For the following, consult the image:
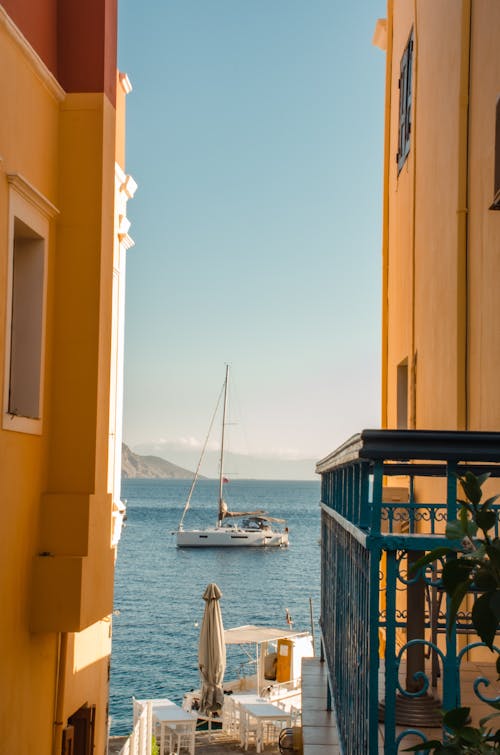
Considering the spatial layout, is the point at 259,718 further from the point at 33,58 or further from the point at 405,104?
the point at 33,58

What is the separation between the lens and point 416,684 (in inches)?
163

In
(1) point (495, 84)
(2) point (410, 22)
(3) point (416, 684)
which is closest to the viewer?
(3) point (416, 684)

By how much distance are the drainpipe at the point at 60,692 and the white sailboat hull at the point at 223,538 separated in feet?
266

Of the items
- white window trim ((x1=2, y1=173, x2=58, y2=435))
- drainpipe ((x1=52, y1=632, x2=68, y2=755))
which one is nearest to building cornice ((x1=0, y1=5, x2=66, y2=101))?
white window trim ((x1=2, y1=173, x2=58, y2=435))

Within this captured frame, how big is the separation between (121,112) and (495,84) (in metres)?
5.64

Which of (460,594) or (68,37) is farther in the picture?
Result: (68,37)

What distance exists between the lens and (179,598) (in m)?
62.1

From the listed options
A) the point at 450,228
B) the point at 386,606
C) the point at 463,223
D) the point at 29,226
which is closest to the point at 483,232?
the point at 463,223

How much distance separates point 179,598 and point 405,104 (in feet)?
174

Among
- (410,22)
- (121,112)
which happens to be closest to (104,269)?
(121,112)

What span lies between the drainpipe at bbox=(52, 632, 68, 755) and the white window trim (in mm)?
1793

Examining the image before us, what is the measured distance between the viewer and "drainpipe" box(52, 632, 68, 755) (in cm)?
769

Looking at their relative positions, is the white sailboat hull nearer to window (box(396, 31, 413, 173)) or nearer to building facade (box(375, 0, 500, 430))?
building facade (box(375, 0, 500, 430))

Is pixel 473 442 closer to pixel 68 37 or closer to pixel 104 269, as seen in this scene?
pixel 104 269
